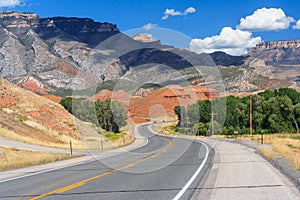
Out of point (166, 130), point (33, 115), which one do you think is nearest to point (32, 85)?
point (166, 130)

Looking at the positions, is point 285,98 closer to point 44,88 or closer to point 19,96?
point 19,96

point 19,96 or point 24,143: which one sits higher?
point 19,96

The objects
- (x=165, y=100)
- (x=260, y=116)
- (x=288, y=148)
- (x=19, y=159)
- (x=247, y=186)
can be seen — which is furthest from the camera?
(x=260, y=116)

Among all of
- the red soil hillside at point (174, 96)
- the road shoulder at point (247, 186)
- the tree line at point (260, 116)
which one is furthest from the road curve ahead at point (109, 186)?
the tree line at point (260, 116)

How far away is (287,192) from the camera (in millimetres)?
10109

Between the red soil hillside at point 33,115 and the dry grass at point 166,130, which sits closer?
the red soil hillside at point 33,115

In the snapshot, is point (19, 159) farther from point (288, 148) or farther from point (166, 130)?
point (166, 130)

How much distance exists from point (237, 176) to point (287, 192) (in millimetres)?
3791

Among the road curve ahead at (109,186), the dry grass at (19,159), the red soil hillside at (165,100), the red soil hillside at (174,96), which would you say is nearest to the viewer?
the road curve ahead at (109,186)

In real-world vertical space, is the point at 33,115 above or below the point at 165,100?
below

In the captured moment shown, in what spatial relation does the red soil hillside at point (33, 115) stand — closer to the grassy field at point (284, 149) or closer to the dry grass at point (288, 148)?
the grassy field at point (284, 149)

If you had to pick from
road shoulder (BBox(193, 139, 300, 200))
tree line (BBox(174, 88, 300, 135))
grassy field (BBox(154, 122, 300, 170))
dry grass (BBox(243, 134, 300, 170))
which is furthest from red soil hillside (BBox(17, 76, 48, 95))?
road shoulder (BBox(193, 139, 300, 200))

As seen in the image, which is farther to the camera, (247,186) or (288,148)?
(288,148)

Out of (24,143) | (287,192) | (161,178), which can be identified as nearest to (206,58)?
(161,178)
